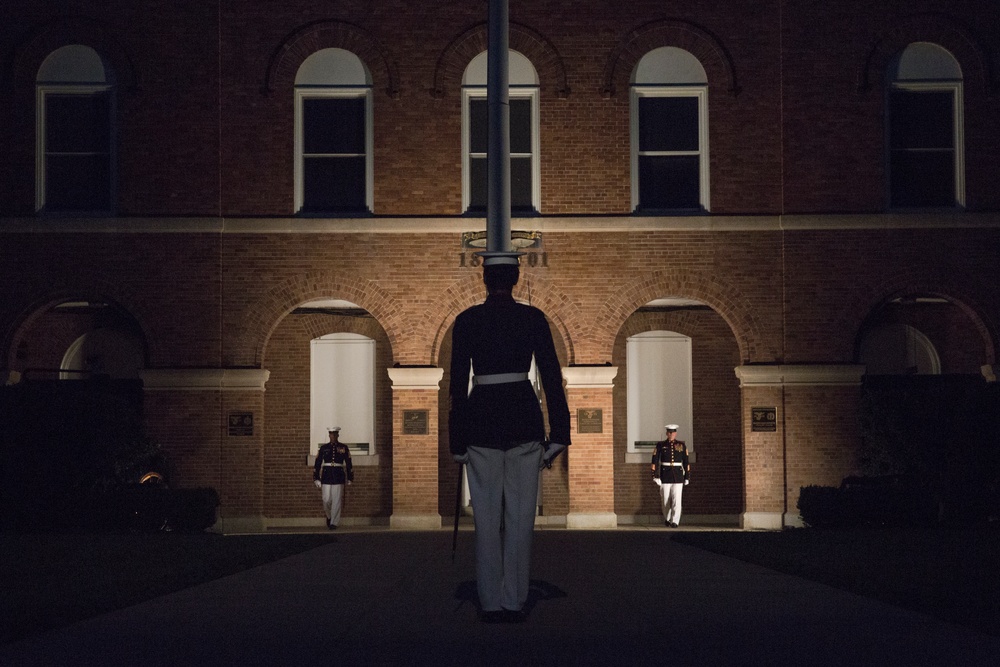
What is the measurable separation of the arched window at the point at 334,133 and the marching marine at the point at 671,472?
6215 millimetres

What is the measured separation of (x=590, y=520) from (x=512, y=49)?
7248mm

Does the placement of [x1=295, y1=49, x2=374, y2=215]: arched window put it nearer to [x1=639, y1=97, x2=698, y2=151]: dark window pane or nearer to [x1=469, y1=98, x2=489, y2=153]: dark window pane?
[x1=469, y1=98, x2=489, y2=153]: dark window pane

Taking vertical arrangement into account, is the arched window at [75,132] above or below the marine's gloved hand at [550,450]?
above

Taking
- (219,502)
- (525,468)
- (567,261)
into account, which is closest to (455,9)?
(567,261)

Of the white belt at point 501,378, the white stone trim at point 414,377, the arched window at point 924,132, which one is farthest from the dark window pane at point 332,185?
the white belt at point 501,378

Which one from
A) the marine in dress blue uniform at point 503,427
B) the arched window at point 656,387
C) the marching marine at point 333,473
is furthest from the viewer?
the arched window at point 656,387

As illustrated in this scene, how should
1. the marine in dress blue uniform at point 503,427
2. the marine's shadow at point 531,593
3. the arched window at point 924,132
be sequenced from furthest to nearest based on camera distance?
the arched window at point 924,132 < the marine's shadow at point 531,593 < the marine in dress blue uniform at point 503,427

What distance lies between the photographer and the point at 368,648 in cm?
739

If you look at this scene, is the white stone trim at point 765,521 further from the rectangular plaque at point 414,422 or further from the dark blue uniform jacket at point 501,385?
the dark blue uniform jacket at point 501,385

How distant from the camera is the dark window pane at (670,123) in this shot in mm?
23016

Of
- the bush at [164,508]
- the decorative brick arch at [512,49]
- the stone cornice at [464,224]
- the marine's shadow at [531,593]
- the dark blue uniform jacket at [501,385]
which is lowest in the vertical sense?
the bush at [164,508]

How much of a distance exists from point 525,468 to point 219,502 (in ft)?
43.9

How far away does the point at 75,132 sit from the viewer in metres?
23.0

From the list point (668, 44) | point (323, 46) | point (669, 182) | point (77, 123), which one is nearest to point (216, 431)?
point (77, 123)
